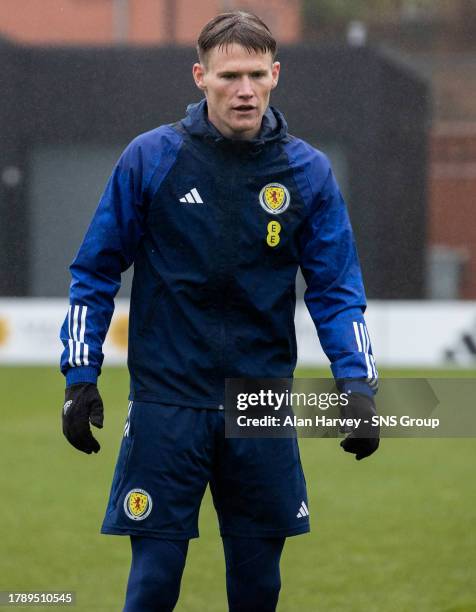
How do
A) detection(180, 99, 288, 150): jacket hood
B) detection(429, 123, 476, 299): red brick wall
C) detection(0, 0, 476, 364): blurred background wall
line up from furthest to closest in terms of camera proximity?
detection(429, 123, 476, 299): red brick wall < detection(0, 0, 476, 364): blurred background wall < detection(180, 99, 288, 150): jacket hood

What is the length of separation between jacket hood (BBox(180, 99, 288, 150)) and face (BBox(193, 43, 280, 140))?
24 millimetres

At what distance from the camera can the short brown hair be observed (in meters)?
3.12

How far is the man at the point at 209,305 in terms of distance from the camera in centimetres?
313

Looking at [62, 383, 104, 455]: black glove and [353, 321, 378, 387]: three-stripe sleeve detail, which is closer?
[62, 383, 104, 455]: black glove

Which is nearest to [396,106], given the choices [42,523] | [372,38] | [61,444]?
[372,38]

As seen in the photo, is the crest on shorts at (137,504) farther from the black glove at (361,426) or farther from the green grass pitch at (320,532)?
the green grass pitch at (320,532)

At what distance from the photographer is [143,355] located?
321 cm

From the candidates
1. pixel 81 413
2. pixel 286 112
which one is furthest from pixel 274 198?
pixel 286 112

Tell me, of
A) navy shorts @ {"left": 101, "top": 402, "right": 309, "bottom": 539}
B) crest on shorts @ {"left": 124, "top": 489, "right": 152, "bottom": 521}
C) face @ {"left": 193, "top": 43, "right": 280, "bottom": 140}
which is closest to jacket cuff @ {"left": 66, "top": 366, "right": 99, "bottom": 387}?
navy shorts @ {"left": 101, "top": 402, "right": 309, "bottom": 539}

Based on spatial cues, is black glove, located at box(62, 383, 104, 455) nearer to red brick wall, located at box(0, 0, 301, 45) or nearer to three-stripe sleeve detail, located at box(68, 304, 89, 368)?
three-stripe sleeve detail, located at box(68, 304, 89, 368)

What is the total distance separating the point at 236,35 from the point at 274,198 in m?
0.38

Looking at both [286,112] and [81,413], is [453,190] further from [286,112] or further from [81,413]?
[81,413]

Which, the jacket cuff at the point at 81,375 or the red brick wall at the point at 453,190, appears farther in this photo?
the red brick wall at the point at 453,190

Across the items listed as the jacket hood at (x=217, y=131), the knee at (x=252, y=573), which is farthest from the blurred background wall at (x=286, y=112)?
the knee at (x=252, y=573)
